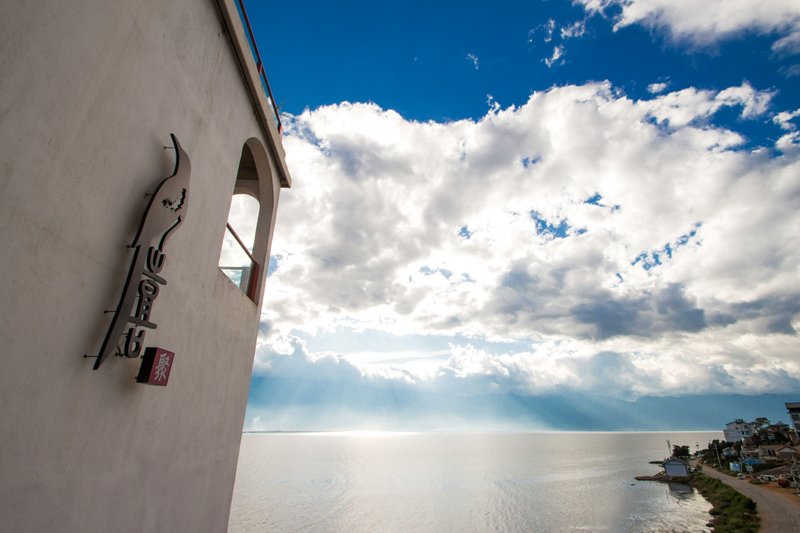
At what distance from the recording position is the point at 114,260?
3623mm

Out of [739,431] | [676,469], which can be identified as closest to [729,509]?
[676,469]

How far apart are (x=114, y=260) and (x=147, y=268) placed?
38 cm

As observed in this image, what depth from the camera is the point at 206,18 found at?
5.24 meters

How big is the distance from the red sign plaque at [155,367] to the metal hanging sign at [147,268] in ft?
0.20

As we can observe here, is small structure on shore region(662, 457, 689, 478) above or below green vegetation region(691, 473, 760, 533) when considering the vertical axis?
above

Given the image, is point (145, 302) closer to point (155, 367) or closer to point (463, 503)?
point (155, 367)

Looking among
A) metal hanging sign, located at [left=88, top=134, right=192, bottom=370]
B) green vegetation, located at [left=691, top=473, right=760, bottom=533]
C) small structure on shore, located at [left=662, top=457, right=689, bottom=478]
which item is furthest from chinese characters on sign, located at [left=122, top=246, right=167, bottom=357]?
small structure on shore, located at [left=662, top=457, right=689, bottom=478]

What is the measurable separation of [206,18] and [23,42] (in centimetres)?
305

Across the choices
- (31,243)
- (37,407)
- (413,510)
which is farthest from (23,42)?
(413,510)

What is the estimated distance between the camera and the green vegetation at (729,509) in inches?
1225

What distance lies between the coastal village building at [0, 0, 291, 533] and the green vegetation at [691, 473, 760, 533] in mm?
41518

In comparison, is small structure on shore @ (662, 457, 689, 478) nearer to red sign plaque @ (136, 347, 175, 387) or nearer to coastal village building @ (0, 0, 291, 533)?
coastal village building @ (0, 0, 291, 533)

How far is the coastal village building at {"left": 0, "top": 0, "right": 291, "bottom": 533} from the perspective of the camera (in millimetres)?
2756

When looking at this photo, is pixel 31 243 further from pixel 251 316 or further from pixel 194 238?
pixel 251 316
